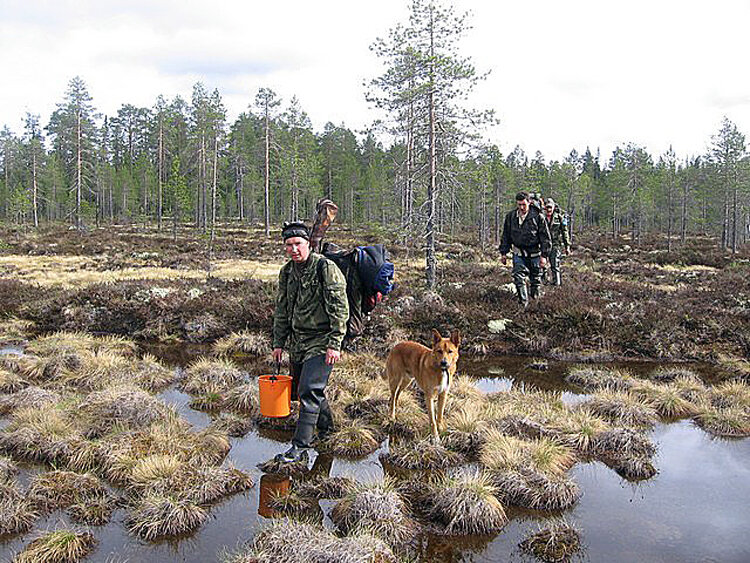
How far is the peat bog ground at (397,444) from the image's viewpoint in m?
4.32

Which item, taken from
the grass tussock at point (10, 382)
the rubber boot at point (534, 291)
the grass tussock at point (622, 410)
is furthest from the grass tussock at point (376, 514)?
Result: the rubber boot at point (534, 291)

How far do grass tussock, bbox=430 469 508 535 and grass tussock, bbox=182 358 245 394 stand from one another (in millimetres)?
4454

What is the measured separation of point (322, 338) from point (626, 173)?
58.0m

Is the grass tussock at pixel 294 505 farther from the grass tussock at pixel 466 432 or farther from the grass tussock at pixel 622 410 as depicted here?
the grass tussock at pixel 622 410

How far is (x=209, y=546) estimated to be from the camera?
422cm

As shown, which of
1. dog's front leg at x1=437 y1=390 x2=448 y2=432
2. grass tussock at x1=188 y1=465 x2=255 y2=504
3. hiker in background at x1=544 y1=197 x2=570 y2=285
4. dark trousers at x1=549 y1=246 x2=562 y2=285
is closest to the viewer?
grass tussock at x1=188 y1=465 x2=255 y2=504

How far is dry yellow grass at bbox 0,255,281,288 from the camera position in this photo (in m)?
19.5

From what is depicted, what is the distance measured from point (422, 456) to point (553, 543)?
175 centimetres

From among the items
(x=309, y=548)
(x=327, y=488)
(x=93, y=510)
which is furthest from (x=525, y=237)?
(x=93, y=510)

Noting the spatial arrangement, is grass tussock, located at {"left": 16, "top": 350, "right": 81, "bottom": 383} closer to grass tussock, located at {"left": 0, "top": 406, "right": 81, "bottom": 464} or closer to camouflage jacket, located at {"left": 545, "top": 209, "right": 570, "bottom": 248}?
grass tussock, located at {"left": 0, "top": 406, "right": 81, "bottom": 464}

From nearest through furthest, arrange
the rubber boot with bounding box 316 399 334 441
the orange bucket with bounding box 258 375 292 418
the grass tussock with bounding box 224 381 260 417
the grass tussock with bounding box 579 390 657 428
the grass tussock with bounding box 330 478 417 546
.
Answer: the grass tussock with bounding box 330 478 417 546, the orange bucket with bounding box 258 375 292 418, the rubber boot with bounding box 316 399 334 441, the grass tussock with bounding box 579 390 657 428, the grass tussock with bounding box 224 381 260 417

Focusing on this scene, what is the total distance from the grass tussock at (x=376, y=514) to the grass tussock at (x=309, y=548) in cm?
16

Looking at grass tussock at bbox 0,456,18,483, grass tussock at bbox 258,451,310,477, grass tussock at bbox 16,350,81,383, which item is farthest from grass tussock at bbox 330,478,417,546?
grass tussock at bbox 16,350,81,383

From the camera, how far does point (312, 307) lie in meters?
5.56
